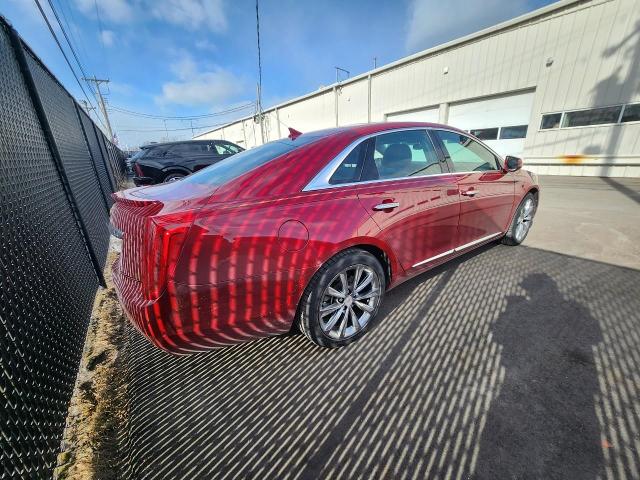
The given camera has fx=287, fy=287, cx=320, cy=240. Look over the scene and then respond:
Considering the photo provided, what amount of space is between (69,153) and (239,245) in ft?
11.3

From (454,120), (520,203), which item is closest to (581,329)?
(520,203)

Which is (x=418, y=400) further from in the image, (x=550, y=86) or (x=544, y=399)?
(x=550, y=86)

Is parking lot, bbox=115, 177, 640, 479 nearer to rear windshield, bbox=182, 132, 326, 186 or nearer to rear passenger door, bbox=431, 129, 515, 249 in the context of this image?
rear passenger door, bbox=431, 129, 515, 249

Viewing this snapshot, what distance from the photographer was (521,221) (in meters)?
3.93

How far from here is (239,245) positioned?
5.19ft

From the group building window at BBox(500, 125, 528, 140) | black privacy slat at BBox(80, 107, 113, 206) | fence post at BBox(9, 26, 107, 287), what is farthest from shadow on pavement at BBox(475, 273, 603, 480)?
building window at BBox(500, 125, 528, 140)

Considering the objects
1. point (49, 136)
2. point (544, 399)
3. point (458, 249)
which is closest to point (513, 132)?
point (458, 249)

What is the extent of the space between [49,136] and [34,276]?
169 centimetres

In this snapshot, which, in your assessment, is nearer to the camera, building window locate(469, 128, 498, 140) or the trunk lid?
the trunk lid

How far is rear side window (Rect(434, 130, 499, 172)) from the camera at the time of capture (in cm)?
287

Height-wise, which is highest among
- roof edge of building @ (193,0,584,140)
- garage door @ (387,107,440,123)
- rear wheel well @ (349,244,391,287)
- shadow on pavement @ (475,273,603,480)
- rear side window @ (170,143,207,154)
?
roof edge of building @ (193,0,584,140)

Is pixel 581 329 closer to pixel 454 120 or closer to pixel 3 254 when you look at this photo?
pixel 3 254

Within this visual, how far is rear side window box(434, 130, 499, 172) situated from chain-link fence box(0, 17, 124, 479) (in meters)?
3.33

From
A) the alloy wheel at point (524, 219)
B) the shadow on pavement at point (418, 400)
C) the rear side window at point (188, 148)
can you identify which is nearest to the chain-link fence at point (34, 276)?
the shadow on pavement at point (418, 400)
